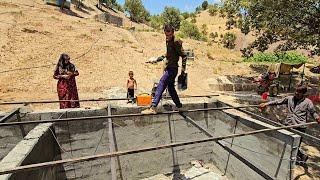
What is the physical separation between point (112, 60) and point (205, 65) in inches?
300

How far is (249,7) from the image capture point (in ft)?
38.7

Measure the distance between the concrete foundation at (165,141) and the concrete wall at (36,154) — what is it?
21cm

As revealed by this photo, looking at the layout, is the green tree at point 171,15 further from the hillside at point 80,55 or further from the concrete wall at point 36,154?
the concrete wall at point 36,154

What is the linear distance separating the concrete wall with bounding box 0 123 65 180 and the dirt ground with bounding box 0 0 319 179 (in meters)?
5.08

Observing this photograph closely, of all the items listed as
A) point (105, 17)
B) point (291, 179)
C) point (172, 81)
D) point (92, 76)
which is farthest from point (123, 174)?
point (105, 17)

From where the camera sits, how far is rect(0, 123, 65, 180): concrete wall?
4.61 metres

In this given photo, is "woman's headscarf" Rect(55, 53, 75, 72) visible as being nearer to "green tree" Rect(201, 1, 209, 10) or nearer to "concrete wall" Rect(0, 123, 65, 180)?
"concrete wall" Rect(0, 123, 65, 180)

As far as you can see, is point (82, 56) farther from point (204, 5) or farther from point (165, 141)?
point (204, 5)

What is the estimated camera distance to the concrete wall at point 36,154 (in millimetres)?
4613

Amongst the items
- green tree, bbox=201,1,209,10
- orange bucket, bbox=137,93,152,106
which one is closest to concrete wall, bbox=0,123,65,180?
orange bucket, bbox=137,93,152,106

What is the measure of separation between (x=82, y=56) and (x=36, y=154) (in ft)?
53.1

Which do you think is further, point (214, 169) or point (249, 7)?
point (249, 7)

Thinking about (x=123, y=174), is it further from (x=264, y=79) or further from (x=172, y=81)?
(x=264, y=79)

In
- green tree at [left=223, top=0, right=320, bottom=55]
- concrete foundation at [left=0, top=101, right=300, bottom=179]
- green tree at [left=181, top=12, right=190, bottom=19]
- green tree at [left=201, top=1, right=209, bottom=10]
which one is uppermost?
green tree at [left=201, top=1, right=209, bottom=10]
